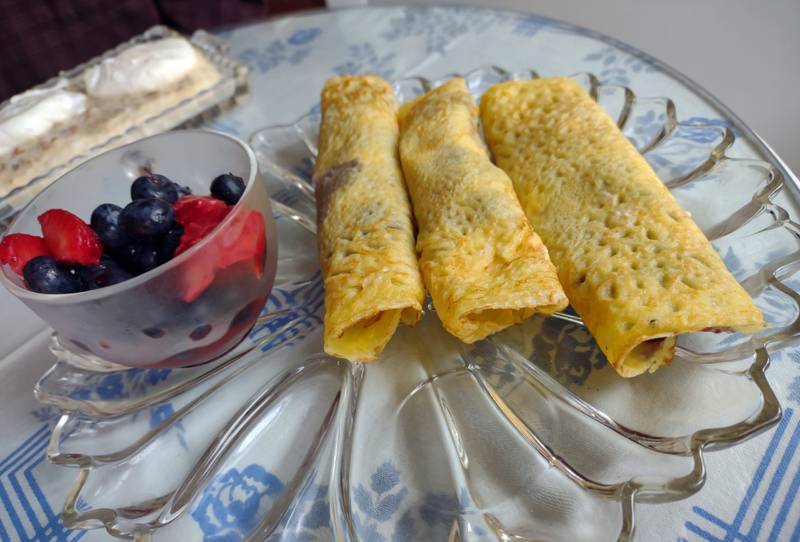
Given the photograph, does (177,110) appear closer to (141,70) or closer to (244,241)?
(141,70)

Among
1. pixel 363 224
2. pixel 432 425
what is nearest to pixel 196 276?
pixel 363 224

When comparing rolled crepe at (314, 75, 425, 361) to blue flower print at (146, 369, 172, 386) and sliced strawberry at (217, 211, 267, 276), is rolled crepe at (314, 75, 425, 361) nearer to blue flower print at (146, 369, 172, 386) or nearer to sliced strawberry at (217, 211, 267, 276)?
sliced strawberry at (217, 211, 267, 276)

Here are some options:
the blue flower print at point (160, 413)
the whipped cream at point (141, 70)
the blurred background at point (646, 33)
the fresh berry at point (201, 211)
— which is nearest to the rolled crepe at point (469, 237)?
the fresh berry at point (201, 211)

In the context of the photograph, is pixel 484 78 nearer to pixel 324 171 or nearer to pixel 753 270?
pixel 324 171

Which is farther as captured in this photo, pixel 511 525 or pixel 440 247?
pixel 440 247

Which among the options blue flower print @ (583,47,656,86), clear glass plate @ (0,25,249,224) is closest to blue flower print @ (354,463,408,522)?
blue flower print @ (583,47,656,86)

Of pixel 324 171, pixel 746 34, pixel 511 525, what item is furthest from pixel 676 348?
pixel 746 34
